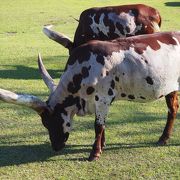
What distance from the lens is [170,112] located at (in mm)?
5828

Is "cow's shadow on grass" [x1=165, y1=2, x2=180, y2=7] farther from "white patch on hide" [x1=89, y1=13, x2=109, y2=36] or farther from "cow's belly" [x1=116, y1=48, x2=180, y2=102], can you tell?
"cow's belly" [x1=116, y1=48, x2=180, y2=102]

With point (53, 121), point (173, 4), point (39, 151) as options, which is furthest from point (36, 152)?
point (173, 4)

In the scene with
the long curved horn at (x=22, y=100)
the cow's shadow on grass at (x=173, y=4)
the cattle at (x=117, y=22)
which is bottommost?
the cow's shadow on grass at (x=173, y=4)

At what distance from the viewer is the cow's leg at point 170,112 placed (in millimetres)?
5793

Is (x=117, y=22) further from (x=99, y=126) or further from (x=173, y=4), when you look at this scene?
(x=173, y=4)

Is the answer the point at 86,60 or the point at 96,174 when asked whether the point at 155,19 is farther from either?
the point at 96,174

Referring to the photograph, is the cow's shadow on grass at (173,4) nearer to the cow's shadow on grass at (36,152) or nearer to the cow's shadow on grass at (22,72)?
the cow's shadow on grass at (22,72)

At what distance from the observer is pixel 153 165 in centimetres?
526

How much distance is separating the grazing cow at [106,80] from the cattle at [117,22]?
10.9 ft

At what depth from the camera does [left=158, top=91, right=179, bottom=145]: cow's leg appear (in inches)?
228

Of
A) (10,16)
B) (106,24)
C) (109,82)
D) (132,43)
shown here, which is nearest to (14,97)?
(109,82)

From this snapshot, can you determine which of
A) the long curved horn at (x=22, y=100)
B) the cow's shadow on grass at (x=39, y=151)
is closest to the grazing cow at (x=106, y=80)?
the long curved horn at (x=22, y=100)

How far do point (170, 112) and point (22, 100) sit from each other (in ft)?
6.30

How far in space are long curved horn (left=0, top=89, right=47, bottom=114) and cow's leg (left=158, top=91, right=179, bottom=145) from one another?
5.14 ft
